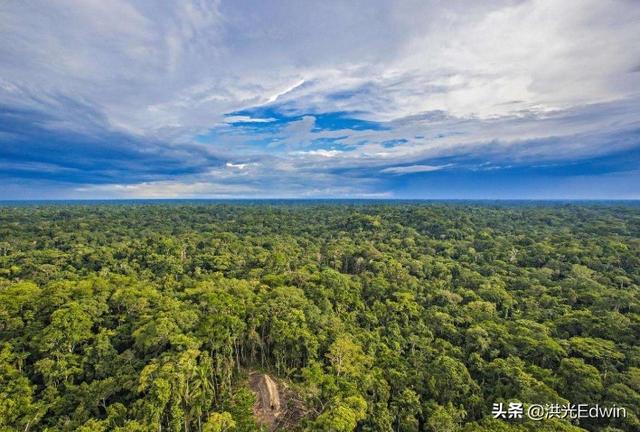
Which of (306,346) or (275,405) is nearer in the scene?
(275,405)

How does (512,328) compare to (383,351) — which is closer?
(383,351)

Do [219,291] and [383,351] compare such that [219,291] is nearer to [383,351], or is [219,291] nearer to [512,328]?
[383,351]

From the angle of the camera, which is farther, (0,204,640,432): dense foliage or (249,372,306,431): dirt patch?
(249,372,306,431): dirt patch

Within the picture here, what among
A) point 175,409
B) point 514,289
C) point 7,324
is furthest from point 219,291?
point 514,289

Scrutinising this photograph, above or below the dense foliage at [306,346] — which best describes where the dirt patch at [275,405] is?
below

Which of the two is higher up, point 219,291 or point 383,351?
point 219,291

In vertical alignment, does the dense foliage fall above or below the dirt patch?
above

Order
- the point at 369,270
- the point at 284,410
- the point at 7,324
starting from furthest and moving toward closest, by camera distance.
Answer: the point at 369,270 < the point at 7,324 < the point at 284,410

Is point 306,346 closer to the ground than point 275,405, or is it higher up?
higher up
